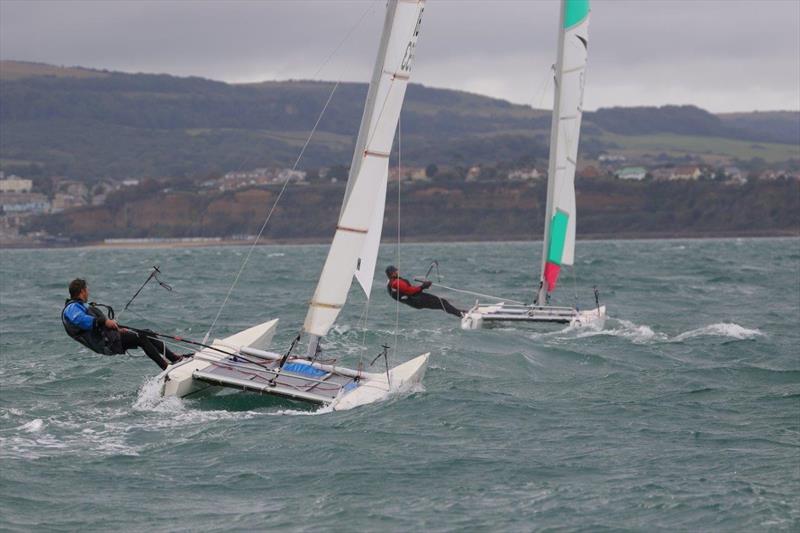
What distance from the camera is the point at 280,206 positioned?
121 m

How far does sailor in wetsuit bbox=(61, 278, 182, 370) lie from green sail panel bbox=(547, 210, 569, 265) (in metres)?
11.4

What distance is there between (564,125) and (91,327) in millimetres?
12732

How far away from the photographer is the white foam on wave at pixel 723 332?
20.0 meters

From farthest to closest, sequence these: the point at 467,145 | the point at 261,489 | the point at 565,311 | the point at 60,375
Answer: the point at 467,145
the point at 565,311
the point at 60,375
the point at 261,489

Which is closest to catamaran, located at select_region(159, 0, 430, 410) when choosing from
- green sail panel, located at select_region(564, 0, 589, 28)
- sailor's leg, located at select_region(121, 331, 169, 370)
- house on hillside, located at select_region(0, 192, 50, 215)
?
sailor's leg, located at select_region(121, 331, 169, 370)

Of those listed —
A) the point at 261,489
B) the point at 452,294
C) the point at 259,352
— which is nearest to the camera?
the point at 261,489

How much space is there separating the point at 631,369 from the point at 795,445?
4877mm

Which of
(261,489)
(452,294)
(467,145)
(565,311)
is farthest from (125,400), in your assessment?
(467,145)

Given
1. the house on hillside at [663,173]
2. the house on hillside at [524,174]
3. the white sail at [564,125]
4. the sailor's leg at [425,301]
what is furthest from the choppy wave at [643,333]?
the house on hillside at [663,173]

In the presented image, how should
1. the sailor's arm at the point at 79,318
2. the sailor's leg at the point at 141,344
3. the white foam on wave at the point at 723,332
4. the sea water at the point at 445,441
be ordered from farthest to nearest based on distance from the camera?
the white foam on wave at the point at 723,332, the sailor's leg at the point at 141,344, the sailor's arm at the point at 79,318, the sea water at the point at 445,441

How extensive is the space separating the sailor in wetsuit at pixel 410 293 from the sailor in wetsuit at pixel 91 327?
6.98 metres

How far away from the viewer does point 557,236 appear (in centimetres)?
2336

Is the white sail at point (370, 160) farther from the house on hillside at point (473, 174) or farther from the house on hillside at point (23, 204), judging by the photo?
the house on hillside at point (23, 204)

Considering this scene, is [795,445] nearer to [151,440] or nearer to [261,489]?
[261,489]
